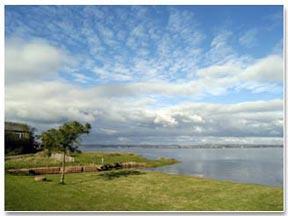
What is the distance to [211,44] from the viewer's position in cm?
602

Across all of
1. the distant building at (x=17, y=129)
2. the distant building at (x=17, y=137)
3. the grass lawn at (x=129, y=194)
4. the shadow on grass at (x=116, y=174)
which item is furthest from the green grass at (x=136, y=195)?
the distant building at (x=17, y=129)

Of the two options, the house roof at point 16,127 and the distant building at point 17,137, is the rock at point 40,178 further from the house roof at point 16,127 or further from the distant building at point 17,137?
the house roof at point 16,127

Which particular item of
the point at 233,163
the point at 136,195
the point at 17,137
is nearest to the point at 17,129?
the point at 17,137

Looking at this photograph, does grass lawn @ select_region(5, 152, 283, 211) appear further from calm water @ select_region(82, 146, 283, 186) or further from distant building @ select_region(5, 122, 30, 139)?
distant building @ select_region(5, 122, 30, 139)

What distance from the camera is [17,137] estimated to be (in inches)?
247

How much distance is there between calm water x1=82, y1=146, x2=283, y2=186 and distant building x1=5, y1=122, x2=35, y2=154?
42.7 inches

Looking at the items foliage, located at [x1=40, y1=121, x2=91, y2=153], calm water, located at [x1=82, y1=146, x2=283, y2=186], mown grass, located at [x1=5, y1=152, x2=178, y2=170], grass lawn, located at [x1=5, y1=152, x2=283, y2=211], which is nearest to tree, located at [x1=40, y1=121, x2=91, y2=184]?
foliage, located at [x1=40, y1=121, x2=91, y2=153]

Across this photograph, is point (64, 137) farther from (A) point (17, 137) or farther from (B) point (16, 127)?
(B) point (16, 127)

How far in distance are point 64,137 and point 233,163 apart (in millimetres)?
3386

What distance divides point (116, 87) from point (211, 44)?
1736 mm

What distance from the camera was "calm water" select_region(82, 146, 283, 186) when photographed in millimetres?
5987

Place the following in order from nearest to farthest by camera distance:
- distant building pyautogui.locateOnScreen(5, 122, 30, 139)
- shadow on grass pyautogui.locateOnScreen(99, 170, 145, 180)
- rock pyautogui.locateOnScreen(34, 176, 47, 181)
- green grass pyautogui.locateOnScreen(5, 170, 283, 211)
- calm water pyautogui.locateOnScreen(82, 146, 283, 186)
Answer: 1. green grass pyautogui.locateOnScreen(5, 170, 283, 211)
2. distant building pyautogui.locateOnScreen(5, 122, 30, 139)
3. calm water pyautogui.locateOnScreen(82, 146, 283, 186)
4. rock pyautogui.locateOnScreen(34, 176, 47, 181)
5. shadow on grass pyautogui.locateOnScreen(99, 170, 145, 180)

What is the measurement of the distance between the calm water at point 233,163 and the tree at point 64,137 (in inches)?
11.8

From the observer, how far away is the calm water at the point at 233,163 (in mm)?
5987
